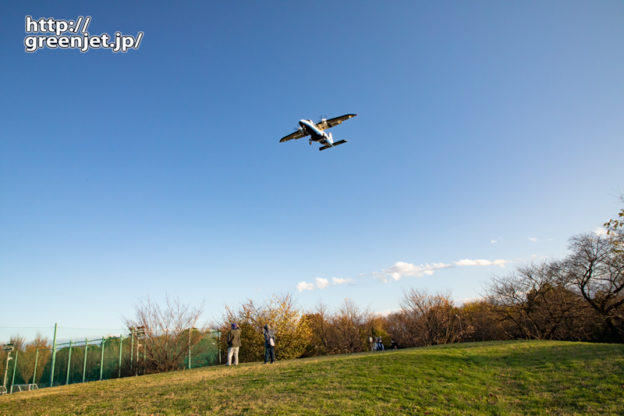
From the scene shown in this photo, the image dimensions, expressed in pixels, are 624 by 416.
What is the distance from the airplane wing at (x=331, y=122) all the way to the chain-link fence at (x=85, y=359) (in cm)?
1483

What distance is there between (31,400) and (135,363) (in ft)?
30.2

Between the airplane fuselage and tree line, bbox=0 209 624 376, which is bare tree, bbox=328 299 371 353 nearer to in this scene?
tree line, bbox=0 209 624 376

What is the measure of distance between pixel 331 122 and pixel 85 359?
802 inches

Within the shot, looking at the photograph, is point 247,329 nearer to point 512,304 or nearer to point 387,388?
point 387,388

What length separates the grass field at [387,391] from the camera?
747cm

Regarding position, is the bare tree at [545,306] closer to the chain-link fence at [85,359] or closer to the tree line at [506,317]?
the tree line at [506,317]

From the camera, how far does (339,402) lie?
7.57m

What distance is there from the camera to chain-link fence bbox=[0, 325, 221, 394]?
723 inches

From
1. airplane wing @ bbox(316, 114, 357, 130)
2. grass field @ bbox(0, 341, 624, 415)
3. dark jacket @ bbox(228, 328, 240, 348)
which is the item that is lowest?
grass field @ bbox(0, 341, 624, 415)

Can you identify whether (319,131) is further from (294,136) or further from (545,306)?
(545,306)

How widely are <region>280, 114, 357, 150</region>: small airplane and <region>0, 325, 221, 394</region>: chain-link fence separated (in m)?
13.6

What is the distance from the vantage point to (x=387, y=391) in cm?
863

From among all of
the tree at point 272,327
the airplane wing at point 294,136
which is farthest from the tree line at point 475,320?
the airplane wing at point 294,136

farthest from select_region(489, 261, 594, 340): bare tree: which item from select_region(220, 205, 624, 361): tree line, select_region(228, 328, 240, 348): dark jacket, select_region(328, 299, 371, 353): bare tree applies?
select_region(228, 328, 240, 348): dark jacket
